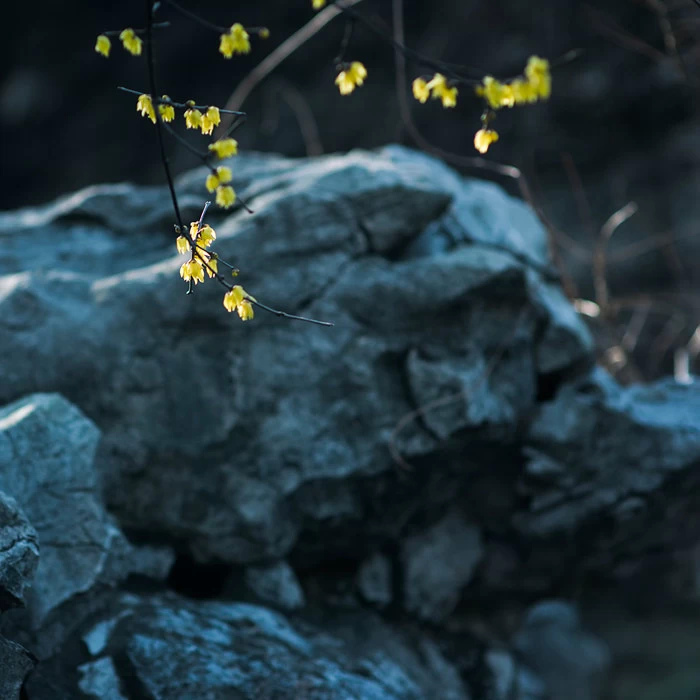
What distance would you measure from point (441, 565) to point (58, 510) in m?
1.35

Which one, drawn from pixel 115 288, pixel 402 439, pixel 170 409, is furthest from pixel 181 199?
pixel 402 439

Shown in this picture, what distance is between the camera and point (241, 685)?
215cm

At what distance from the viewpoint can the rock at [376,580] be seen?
9.38 ft

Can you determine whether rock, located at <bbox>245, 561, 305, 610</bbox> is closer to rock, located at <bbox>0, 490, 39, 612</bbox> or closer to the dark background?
rock, located at <bbox>0, 490, 39, 612</bbox>

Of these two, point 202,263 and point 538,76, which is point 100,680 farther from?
point 538,76

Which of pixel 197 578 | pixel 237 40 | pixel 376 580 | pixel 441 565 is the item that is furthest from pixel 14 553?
pixel 441 565

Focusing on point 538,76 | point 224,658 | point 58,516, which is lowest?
point 224,658

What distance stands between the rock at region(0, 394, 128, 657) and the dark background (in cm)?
359

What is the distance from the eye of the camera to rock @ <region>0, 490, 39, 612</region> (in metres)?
1.85

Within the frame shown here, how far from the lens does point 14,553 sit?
1.87 m

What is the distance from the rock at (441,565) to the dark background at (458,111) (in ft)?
8.52

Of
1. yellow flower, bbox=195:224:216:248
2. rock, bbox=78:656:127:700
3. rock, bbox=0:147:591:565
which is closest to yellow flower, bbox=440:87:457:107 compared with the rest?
yellow flower, bbox=195:224:216:248

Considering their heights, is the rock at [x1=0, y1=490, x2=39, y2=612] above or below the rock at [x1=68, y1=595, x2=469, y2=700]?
above

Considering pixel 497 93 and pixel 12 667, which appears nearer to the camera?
pixel 497 93
